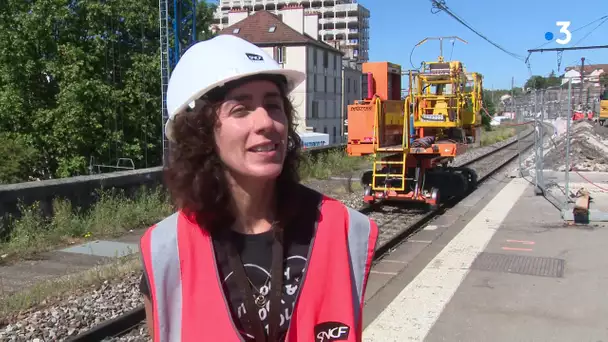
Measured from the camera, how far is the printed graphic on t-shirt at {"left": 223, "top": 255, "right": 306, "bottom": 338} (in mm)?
1710

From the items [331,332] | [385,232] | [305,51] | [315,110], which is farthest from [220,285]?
[315,110]

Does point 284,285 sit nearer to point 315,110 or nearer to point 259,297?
point 259,297

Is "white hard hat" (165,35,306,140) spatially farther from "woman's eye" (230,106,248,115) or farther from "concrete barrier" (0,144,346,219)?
"concrete barrier" (0,144,346,219)

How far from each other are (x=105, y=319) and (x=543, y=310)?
430 centimetres

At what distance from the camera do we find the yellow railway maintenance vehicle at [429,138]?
1252 centimetres

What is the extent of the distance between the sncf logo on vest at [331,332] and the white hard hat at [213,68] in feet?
2.59

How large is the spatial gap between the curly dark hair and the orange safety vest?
7cm

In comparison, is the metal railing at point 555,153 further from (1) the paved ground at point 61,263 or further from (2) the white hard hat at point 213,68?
(2) the white hard hat at point 213,68

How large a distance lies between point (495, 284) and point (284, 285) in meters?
5.40

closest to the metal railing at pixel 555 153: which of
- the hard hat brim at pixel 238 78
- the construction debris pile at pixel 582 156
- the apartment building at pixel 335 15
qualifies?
the construction debris pile at pixel 582 156

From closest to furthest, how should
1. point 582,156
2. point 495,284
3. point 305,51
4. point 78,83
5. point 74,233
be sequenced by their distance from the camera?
point 495,284 → point 74,233 → point 582,156 → point 78,83 → point 305,51

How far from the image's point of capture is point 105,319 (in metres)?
5.35

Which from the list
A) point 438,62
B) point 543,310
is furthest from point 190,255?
point 438,62

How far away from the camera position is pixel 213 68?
5.50ft
